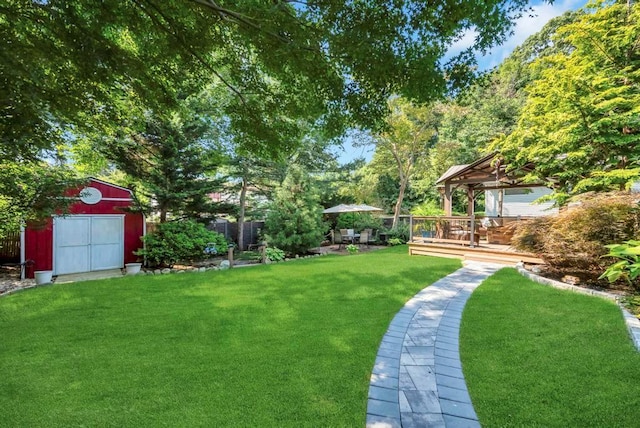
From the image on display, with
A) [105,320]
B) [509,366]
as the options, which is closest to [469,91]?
[509,366]

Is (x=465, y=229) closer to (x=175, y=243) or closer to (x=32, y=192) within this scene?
(x=175, y=243)

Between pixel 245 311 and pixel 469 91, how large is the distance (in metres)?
4.49

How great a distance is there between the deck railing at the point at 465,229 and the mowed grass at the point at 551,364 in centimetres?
586

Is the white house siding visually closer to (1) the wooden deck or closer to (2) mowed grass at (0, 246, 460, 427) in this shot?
(1) the wooden deck

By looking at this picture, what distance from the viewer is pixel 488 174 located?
11773 mm

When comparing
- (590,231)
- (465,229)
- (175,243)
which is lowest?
(175,243)

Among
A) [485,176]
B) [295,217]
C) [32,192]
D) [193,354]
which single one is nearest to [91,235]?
[32,192]

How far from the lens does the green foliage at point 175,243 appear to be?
34.3ft

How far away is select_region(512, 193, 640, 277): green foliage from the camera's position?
578 centimetres

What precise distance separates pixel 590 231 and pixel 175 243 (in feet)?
35.9

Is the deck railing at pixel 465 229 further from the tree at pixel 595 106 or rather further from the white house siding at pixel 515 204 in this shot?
the white house siding at pixel 515 204

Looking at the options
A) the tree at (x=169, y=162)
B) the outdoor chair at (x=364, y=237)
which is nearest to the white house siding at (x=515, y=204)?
the outdoor chair at (x=364, y=237)

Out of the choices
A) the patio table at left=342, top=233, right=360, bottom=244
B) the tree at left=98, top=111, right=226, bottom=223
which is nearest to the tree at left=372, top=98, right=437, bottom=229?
the patio table at left=342, top=233, right=360, bottom=244

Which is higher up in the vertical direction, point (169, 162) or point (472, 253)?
point (169, 162)
